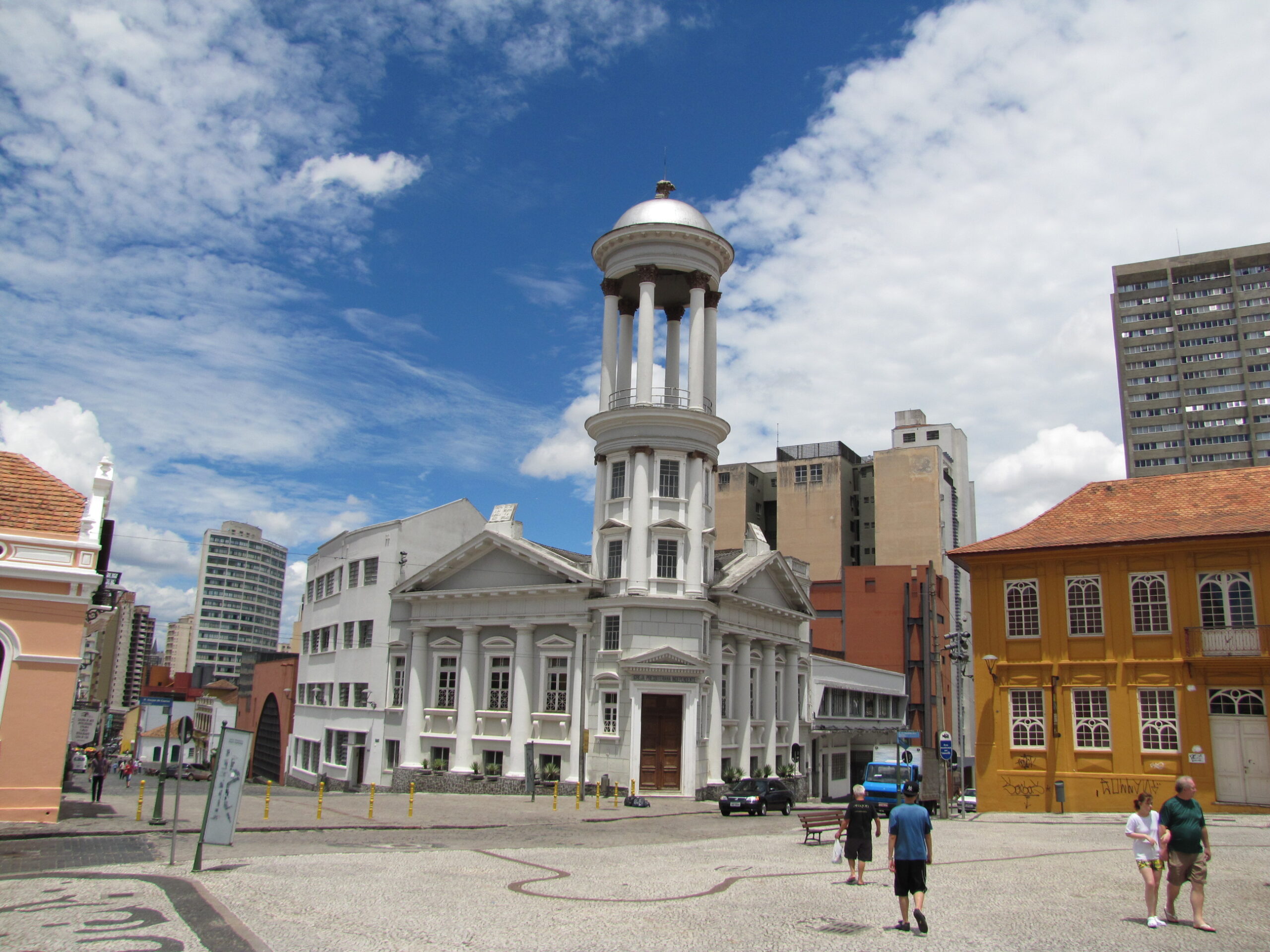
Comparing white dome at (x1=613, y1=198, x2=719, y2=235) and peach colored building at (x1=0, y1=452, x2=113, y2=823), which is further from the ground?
white dome at (x1=613, y1=198, x2=719, y2=235)

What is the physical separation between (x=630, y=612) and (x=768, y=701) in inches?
375

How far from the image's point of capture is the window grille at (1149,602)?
3045 centimetres

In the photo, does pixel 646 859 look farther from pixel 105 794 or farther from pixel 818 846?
pixel 105 794

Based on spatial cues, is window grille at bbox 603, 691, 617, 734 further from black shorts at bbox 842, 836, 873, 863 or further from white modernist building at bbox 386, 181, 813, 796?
black shorts at bbox 842, 836, 873, 863

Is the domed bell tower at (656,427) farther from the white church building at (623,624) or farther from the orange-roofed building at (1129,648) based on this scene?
the orange-roofed building at (1129,648)

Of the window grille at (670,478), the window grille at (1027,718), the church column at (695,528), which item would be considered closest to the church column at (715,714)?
the church column at (695,528)

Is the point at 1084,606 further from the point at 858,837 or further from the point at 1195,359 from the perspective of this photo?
the point at 1195,359

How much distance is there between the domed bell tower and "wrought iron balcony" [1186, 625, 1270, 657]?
657 inches

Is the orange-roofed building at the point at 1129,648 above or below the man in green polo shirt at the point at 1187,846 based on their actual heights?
above

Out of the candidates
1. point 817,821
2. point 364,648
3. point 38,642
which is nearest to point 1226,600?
point 817,821

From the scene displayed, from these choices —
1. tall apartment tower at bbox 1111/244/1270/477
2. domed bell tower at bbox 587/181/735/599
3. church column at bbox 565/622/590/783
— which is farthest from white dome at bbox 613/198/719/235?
tall apartment tower at bbox 1111/244/1270/477

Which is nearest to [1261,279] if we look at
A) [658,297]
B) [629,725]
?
[658,297]

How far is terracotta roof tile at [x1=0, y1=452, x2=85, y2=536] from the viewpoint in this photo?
22453 millimetres

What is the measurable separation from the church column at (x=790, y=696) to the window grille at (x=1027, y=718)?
548 inches
